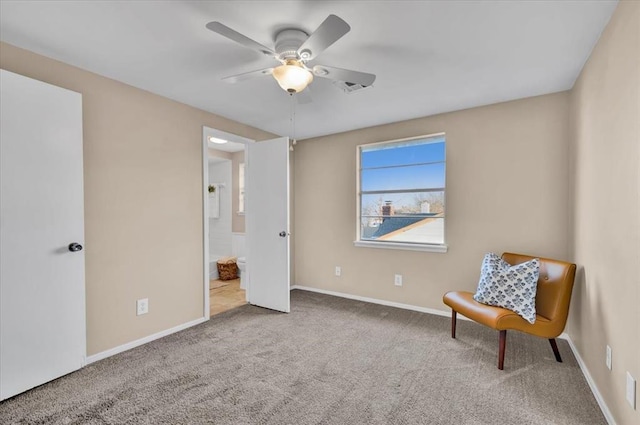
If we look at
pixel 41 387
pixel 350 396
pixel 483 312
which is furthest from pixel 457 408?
pixel 41 387

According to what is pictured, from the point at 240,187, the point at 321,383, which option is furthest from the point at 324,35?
the point at 240,187

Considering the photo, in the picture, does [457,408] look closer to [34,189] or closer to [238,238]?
[34,189]

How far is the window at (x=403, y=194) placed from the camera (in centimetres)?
346

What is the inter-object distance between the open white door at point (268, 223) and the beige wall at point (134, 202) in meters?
0.71

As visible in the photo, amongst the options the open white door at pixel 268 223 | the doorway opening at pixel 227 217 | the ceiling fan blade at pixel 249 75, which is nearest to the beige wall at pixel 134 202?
the open white door at pixel 268 223

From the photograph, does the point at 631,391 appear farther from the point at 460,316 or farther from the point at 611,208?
the point at 460,316

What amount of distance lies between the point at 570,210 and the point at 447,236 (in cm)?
110

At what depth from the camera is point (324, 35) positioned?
151 centimetres

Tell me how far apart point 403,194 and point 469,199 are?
77cm

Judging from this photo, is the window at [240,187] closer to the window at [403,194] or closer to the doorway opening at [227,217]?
the doorway opening at [227,217]

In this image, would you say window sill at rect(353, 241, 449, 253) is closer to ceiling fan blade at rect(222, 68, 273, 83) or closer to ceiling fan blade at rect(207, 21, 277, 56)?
ceiling fan blade at rect(222, 68, 273, 83)

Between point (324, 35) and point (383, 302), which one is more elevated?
point (324, 35)

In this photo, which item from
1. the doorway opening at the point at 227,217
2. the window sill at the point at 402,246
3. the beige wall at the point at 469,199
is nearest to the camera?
the beige wall at the point at 469,199

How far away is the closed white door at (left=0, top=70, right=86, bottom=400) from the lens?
187 centimetres
